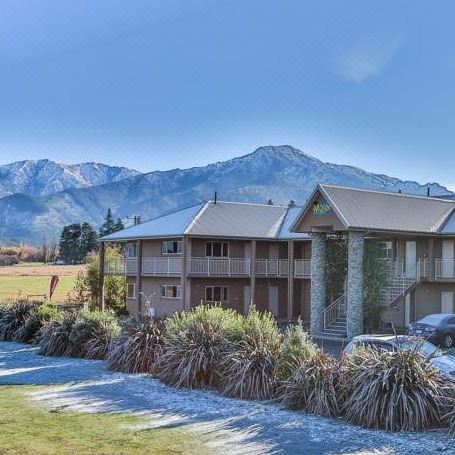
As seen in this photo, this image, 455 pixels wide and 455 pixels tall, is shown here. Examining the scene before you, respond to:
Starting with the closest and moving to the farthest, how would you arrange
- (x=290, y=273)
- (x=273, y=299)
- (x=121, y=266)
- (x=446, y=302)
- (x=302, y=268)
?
(x=446, y=302) → (x=290, y=273) → (x=302, y=268) → (x=273, y=299) → (x=121, y=266)

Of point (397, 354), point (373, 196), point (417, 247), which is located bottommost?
point (397, 354)

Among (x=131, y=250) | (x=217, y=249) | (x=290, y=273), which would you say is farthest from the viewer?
(x=131, y=250)

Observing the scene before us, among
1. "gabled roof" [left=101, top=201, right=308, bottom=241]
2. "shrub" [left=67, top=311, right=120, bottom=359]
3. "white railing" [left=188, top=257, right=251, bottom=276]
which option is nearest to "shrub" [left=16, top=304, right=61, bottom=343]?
"shrub" [left=67, top=311, right=120, bottom=359]

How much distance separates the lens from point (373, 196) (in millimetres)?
37375

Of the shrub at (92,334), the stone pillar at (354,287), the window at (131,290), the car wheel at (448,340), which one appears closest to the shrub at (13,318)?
the shrub at (92,334)

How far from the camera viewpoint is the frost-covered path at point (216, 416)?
40.0 feet

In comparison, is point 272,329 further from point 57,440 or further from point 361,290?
point 361,290

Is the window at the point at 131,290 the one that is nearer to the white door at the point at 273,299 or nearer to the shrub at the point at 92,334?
the white door at the point at 273,299

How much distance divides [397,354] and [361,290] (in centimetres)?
1989

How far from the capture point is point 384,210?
36.1 meters

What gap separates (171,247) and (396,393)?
107 ft

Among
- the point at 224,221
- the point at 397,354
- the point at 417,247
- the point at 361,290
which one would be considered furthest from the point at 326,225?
the point at 397,354

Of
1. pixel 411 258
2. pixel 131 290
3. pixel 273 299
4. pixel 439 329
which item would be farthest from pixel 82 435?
pixel 131 290

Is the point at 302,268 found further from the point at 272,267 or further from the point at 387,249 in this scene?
the point at 387,249
